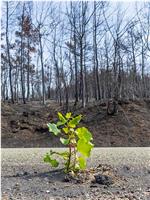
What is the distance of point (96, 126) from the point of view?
711 inches

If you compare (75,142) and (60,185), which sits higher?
(75,142)

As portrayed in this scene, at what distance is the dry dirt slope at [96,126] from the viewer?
16203mm

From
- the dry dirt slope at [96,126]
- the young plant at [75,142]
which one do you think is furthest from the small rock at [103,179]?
the dry dirt slope at [96,126]

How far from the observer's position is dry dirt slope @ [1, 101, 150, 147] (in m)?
16.2

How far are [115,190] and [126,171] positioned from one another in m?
1.35

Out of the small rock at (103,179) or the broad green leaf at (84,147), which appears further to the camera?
the broad green leaf at (84,147)

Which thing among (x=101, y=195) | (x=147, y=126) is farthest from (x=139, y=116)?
(x=101, y=195)

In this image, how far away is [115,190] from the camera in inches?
219

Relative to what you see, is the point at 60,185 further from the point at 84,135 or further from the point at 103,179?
the point at 84,135

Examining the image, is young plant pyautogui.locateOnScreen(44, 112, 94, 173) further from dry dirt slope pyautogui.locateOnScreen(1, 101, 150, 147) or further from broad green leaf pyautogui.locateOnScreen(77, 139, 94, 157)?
dry dirt slope pyautogui.locateOnScreen(1, 101, 150, 147)

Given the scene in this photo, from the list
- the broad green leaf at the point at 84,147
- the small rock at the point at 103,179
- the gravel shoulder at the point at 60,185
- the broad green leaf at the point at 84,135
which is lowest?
the gravel shoulder at the point at 60,185

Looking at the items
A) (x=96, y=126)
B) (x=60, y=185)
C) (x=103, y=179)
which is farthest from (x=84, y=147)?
(x=96, y=126)

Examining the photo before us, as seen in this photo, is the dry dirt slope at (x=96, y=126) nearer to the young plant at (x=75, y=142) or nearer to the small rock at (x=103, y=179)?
the young plant at (x=75, y=142)

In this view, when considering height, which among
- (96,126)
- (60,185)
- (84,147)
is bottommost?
(60,185)
